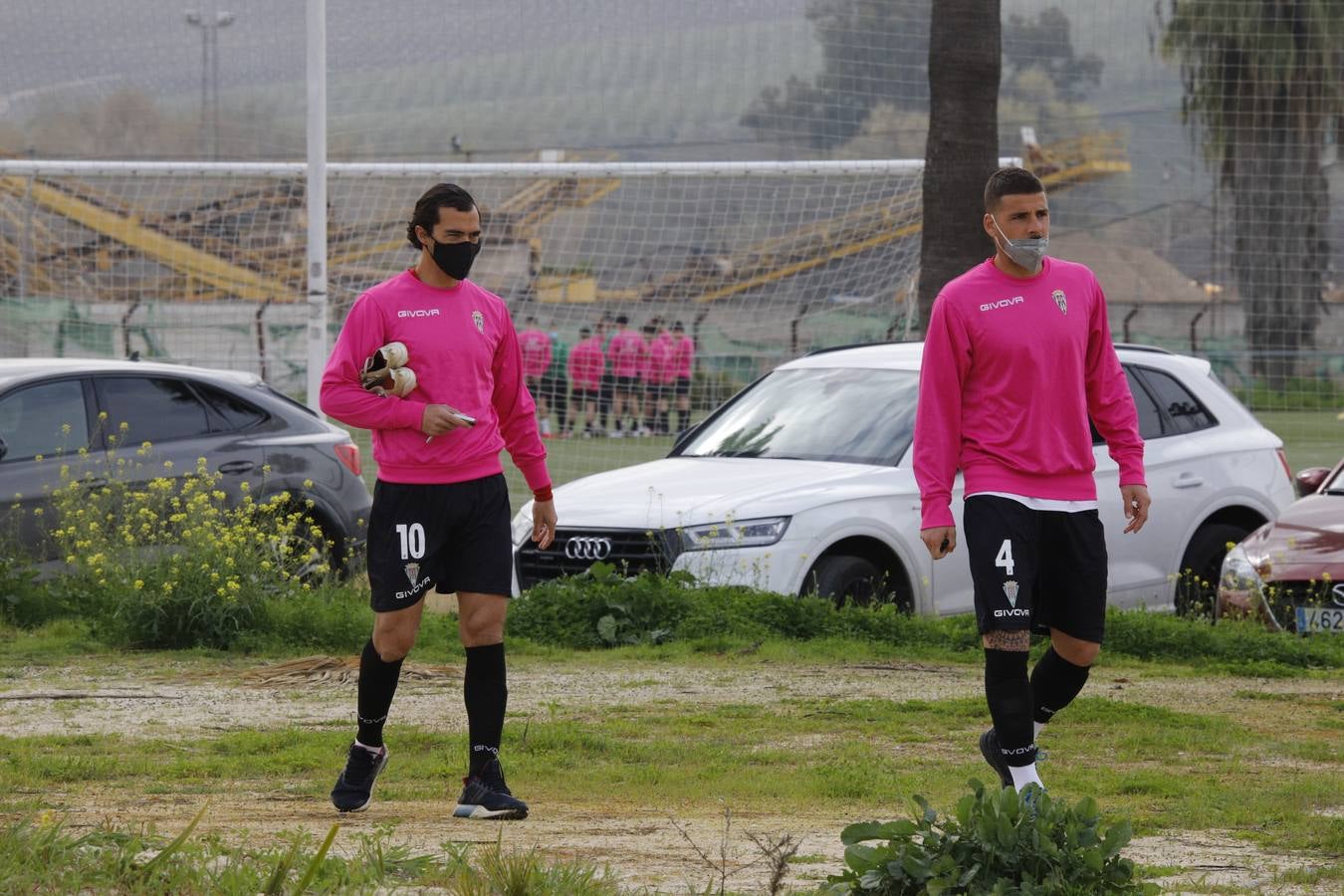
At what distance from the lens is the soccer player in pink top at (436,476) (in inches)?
242

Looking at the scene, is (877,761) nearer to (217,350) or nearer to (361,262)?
(361,262)

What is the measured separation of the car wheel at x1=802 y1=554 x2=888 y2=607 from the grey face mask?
4029 mm

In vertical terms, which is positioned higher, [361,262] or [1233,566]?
[361,262]

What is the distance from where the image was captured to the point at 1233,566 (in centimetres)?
1061

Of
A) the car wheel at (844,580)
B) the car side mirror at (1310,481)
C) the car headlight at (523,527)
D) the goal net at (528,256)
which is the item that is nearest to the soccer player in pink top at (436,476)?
the car wheel at (844,580)

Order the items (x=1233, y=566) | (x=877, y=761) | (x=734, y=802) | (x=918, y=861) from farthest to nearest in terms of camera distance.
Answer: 1. (x=1233, y=566)
2. (x=877, y=761)
3. (x=734, y=802)
4. (x=918, y=861)

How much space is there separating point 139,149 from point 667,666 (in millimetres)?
23362

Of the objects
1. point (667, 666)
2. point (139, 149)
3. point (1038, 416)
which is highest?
point (139, 149)

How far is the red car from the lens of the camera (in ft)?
33.7

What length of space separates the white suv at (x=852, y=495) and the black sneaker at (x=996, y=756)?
141 inches

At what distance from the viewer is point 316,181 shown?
1484 centimetres

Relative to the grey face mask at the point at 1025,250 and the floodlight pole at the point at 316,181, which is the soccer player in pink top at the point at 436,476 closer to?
the grey face mask at the point at 1025,250

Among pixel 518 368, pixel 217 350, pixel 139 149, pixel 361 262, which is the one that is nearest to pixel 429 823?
pixel 518 368

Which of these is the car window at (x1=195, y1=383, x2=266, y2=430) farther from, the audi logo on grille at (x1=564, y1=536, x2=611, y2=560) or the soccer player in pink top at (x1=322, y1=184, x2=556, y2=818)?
the soccer player in pink top at (x1=322, y1=184, x2=556, y2=818)
